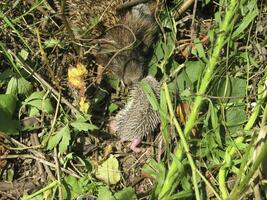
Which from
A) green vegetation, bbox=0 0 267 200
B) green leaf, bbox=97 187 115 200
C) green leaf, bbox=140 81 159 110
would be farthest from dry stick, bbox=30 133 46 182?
green leaf, bbox=140 81 159 110

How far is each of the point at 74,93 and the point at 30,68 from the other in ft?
1.05

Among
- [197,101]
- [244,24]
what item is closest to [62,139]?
[197,101]

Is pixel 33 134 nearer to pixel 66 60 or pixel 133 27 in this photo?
pixel 66 60

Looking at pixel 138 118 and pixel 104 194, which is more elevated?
pixel 138 118

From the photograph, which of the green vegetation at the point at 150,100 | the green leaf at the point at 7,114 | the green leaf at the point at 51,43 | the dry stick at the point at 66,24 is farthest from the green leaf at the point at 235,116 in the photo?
the green leaf at the point at 7,114

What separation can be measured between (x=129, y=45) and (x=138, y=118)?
48cm

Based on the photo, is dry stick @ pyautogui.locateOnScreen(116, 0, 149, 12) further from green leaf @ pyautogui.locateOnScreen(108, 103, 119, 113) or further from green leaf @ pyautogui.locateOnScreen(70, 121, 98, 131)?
green leaf @ pyautogui.locateOnScreen(70, 121, 98, 131)

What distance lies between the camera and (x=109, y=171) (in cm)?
346

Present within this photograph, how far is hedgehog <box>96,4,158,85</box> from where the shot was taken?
11.9ft

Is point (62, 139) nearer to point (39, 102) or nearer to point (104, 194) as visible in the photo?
point (39, 102)

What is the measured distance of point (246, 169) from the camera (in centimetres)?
321

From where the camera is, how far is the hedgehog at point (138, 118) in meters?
3.54

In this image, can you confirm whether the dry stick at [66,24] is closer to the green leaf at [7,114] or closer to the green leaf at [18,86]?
the green leaf at [18,86]

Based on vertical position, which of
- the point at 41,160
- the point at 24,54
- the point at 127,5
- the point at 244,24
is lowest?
the point at 41,160
